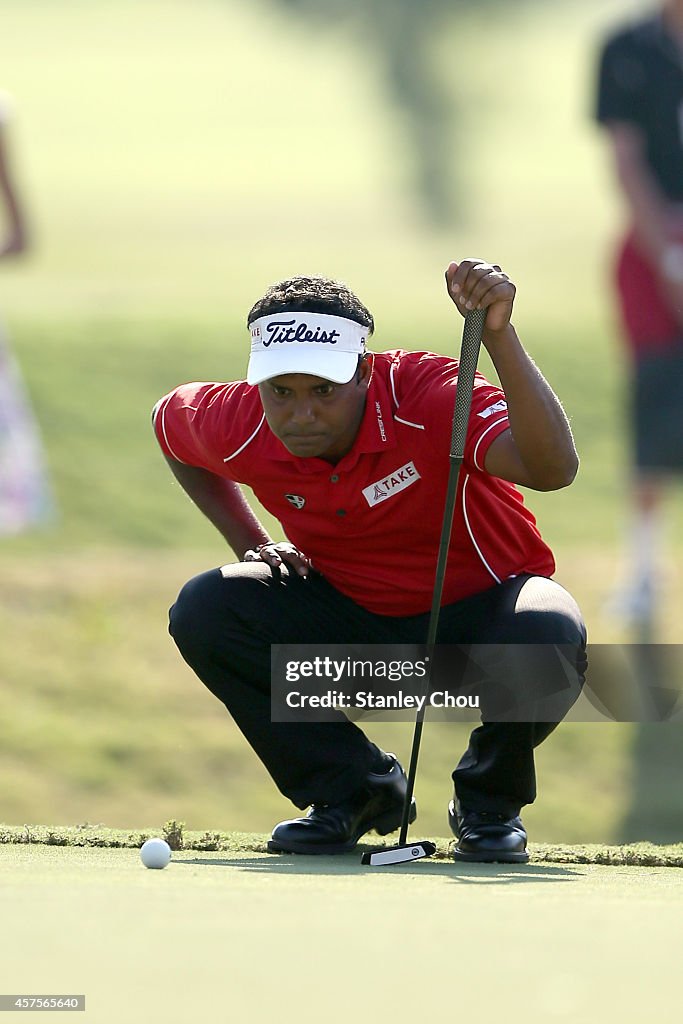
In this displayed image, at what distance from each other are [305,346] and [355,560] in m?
0.63

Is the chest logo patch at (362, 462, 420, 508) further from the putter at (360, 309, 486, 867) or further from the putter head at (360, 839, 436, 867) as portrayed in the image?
the putter head at (360, 839, 436, 867)

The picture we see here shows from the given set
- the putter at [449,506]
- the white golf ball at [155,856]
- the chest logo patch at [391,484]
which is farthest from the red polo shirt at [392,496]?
the white golf ball at [155,856]

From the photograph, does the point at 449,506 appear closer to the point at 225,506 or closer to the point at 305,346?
the point at 305,346

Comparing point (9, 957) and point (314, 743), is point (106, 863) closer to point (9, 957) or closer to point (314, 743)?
point (314, 743)

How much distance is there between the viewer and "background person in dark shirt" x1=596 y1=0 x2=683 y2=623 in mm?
8102

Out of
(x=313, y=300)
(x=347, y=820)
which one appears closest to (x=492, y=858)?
(x=347, y=820)

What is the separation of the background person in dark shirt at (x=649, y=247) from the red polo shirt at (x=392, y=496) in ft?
14.4

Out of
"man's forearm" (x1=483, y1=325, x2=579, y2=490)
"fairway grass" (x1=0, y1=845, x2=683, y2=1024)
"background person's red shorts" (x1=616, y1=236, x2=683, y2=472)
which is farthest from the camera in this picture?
"background person's red shorts" (x1=616, y1=236, x2=683, y2=472)

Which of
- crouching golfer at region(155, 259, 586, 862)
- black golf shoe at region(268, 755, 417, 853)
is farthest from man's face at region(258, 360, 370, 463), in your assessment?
black golf shoe at region(268, 755, 417, 853)

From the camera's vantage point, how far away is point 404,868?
3561 mm

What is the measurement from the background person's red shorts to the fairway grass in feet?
18.2

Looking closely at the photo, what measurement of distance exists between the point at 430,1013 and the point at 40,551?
7.34 m

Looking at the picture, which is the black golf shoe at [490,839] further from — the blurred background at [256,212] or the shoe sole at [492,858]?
the blurred background at [256,212]

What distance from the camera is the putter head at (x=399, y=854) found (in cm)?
364
